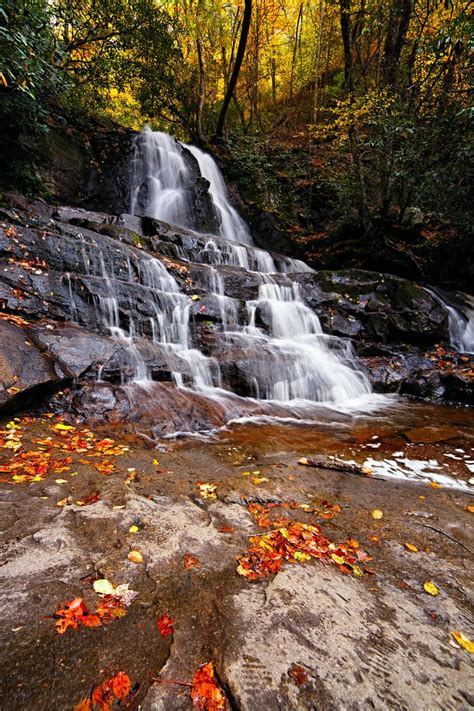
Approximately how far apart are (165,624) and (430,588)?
A: 157cm

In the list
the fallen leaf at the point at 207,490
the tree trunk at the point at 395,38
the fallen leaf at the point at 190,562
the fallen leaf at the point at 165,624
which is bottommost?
the fallen leaf at the point at 207,490

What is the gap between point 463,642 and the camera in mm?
1670

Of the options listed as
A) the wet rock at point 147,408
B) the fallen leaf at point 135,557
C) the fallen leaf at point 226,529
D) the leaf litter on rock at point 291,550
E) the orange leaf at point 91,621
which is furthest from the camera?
the wet rock at point 147,408

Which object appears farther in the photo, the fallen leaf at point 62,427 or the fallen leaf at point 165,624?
the fallen leaf at point 62,427

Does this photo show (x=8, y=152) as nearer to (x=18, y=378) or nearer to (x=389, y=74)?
(x=18, y=378)

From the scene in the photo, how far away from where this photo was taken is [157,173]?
45.3 ft

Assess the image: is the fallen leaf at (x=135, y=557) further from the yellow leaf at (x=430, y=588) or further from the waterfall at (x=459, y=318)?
the waterfall at (x=459, y=318)

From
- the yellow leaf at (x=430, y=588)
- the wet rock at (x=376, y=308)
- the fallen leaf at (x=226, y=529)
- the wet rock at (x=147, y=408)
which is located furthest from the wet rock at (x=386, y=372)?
the fallen leaf at (x=226, y=529)

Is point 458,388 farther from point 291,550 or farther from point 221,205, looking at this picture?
point 221,205

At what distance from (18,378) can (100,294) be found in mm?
2787

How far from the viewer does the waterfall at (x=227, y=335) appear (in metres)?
6.58

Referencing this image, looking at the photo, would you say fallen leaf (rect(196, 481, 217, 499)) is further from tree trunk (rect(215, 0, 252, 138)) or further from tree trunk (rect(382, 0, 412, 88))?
tree trunk (rect(215, 0, 252, 138))

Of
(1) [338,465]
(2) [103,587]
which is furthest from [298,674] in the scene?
(1) [338,465]

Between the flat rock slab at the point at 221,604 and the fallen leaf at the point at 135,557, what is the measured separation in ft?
0.09
